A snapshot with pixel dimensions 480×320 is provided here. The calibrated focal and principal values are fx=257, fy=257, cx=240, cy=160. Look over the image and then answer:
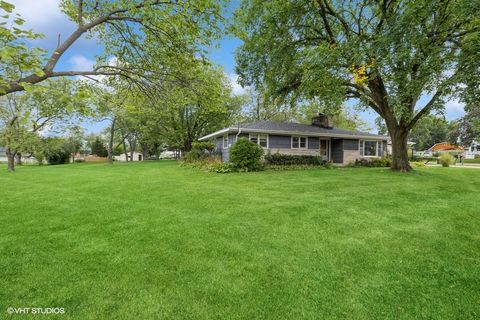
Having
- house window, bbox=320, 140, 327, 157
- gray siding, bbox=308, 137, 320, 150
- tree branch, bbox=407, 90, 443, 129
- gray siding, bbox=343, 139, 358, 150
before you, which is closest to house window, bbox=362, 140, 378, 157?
gray siding, bbox=343, 139, 358, 150

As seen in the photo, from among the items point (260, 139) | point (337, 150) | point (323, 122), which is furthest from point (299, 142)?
point (323, 122)

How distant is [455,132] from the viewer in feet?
143

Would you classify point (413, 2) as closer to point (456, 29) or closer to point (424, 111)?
point (456, 29)

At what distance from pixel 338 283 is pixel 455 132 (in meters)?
54.3

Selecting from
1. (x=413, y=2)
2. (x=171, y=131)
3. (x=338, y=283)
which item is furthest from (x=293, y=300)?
(x=171, y=131)

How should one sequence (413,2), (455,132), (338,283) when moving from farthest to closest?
(455,132) → (413,2) → (338,283)

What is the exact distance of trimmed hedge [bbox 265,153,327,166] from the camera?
17.7 metres

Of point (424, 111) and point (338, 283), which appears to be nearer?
point (338, 283)

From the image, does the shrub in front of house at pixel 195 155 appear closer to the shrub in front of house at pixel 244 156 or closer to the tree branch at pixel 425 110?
the shrub in front of house at pixel 244 156

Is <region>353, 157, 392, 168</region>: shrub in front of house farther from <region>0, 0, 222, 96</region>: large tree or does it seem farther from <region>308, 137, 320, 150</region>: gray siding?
<region>0, 0, 222, 96</region>: large tree

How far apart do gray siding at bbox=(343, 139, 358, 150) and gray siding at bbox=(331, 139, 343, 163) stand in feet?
1.06

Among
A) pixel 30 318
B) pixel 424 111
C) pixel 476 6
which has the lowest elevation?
pixel 30 318

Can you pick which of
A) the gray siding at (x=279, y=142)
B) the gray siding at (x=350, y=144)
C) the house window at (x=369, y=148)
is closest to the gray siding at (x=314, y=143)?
the gray siding at (x=279, y=142)

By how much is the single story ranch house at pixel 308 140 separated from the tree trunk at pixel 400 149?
17.6ft
